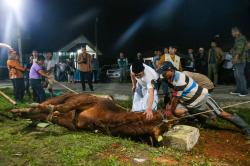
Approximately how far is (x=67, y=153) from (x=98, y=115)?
1465 millimetres

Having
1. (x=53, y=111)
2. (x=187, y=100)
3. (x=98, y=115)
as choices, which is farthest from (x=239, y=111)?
(x=53, y=111)

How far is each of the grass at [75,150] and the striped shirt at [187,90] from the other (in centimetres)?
138

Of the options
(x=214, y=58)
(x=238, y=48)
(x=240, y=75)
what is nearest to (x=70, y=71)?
(x=214, y=58)

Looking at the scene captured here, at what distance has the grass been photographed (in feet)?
17.5

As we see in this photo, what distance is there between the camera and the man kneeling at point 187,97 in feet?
22.9

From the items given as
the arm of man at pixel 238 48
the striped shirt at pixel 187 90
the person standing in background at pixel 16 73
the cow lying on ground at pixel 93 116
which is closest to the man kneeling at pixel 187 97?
the striped shirt at pixel 187 90

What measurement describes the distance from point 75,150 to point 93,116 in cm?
134

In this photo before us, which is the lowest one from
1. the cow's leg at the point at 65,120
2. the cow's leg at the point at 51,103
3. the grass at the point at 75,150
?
the grass at the point at 75,150

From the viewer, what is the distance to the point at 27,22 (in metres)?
39.5

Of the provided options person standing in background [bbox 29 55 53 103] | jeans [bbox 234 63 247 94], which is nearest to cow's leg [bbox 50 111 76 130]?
person standing in background [bbox 29 55 53 103]

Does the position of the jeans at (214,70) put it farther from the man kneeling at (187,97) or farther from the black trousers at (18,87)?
the black trousers at (18,87)

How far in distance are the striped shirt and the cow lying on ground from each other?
2.76ft

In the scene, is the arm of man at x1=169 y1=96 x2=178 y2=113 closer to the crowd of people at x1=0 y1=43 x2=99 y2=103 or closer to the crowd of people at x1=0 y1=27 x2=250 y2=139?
the crowd of people at x1=0 y1=27 x2=250 y2=139

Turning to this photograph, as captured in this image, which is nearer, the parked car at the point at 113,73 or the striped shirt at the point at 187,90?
the striped shirt at the point at 187,90
